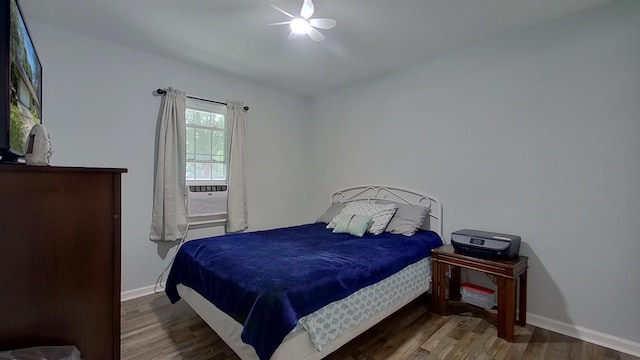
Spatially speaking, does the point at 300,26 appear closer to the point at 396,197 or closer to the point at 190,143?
the point at 190,143

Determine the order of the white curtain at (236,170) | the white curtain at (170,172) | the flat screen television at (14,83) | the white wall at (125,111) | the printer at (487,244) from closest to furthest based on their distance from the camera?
the flat screen television at (14,83) → the printer at (487,244) → the white wall at (125,111) → the white curtain at (170,172) → the white curtain at (236,170)

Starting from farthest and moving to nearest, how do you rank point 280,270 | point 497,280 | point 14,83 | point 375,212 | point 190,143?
1. point 190,143
2. point 375,212
3. point 497,280
4. point 280,270
5. point 14,83

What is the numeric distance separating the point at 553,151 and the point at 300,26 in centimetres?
235

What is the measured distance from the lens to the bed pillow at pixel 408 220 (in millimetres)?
2896

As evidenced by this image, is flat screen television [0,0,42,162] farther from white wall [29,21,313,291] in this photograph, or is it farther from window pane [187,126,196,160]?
window pane [187,126,196,160]

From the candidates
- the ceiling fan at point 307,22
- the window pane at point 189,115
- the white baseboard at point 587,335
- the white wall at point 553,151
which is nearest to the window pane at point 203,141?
the window pane at point 189,115

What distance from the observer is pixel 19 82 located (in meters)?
1.28

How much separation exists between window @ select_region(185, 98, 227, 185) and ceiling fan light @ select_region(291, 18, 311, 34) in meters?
1.72

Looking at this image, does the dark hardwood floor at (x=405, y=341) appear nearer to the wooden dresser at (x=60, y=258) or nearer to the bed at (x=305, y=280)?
the bed at (x=305, y=280)

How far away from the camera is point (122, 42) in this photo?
2816 mm

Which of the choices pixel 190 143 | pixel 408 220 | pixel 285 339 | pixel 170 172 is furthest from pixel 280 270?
pixel 190 143

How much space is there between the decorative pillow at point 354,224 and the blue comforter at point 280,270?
0.11 m

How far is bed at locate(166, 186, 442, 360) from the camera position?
1.53 meters

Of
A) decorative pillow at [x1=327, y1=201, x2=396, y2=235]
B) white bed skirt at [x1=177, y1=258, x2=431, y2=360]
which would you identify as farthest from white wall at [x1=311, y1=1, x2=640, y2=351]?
white bed skirt at [x1=177, y1=258, x2=431, y2=360]
